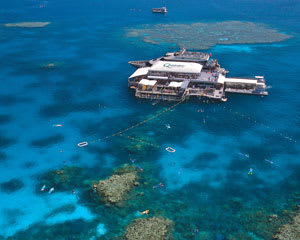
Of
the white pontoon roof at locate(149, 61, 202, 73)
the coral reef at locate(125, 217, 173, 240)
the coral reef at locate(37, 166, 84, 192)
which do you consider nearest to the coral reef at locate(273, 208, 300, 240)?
the coral reef at locate(125, 217, 173, 240)

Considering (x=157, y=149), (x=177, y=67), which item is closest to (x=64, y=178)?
(x=157, y=149)

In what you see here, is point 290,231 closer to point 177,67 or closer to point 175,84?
point 175,84

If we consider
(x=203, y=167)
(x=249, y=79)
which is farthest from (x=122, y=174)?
(x=249, y=79)

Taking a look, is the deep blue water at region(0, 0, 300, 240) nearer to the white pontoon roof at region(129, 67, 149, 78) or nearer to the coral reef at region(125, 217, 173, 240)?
the coral reef at region(125, 217, 173, 240)

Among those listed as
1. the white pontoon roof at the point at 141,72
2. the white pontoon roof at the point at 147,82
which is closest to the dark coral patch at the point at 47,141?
the white pontoon roof at the point at 147,82

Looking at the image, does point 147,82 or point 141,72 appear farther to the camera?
point 141,72

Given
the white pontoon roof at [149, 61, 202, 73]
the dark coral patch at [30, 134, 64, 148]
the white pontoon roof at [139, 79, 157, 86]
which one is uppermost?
the white pontoon roof at [149, 61, 202, 73]

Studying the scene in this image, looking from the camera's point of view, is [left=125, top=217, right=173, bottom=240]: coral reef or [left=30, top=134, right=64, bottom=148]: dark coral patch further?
[left=30, top=134, right=64, bottom=148]: dark coral patch
